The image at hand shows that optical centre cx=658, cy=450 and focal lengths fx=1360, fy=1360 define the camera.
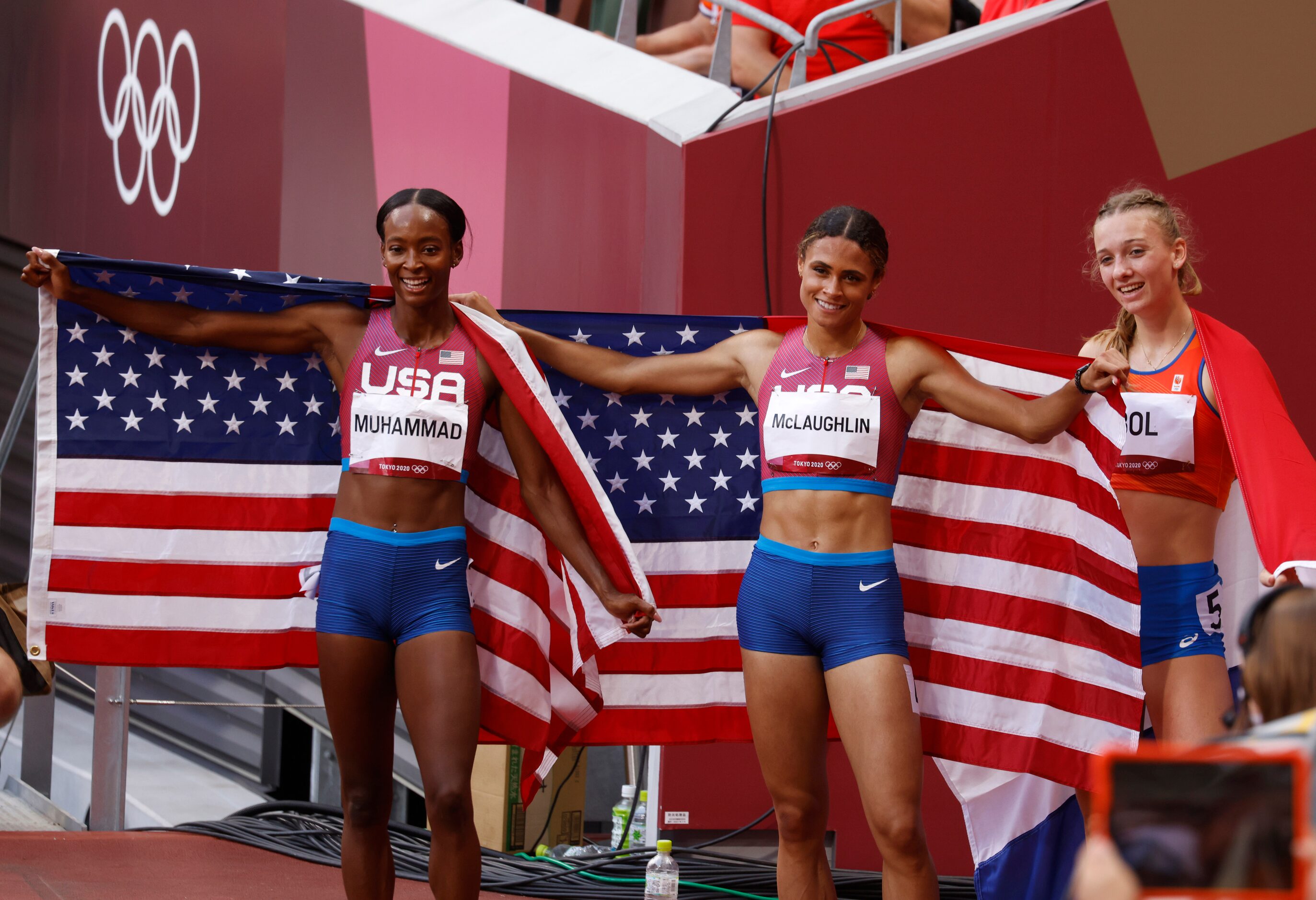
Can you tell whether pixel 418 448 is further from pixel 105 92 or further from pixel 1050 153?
pixel 105 92

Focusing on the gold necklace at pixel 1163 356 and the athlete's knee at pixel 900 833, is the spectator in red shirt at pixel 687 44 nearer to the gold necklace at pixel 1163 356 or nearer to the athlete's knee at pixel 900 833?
the gold necklace at pixel 1163 356

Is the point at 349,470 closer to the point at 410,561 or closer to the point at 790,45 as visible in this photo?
the point at 410,561

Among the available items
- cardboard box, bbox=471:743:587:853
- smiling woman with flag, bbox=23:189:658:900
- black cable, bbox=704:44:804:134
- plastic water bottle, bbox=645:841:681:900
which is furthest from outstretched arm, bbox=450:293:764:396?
cardboard box, bbox=471:743:587:853

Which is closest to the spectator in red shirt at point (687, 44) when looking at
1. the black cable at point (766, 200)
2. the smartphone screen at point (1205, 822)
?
the black cable at point (766, 200)

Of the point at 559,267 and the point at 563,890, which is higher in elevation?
the point at 559,267

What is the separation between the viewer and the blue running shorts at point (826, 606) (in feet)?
11.6

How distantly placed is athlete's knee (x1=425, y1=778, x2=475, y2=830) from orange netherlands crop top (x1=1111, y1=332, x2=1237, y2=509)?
2083mm

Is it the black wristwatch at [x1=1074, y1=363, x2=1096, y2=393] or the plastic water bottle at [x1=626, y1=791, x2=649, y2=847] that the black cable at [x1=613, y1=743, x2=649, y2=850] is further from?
the black wristwatch at [x1=1074, y1=363, x2=1096, y2=393]

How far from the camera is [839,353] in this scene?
3.73m

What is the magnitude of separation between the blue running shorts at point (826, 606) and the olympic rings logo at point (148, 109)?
650 centimetres

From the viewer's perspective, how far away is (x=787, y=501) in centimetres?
366

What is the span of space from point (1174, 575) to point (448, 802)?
2150 mm

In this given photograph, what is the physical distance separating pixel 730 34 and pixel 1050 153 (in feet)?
5.31

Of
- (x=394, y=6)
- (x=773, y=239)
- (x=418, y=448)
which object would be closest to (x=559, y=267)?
(x=773, y=239)
